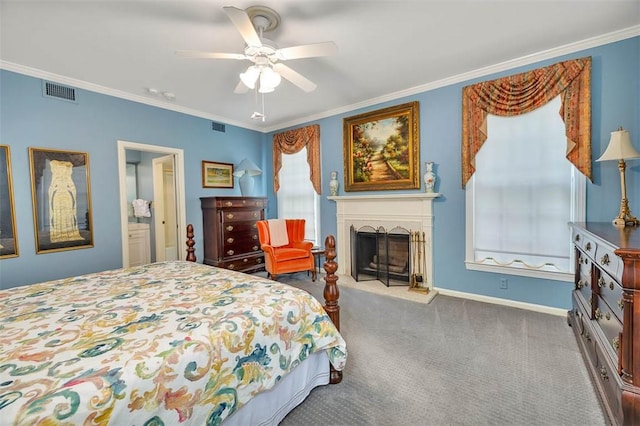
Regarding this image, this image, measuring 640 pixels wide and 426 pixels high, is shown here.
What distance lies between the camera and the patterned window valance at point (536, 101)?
2559mm

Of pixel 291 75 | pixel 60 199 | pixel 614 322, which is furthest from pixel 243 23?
pixel 60 199

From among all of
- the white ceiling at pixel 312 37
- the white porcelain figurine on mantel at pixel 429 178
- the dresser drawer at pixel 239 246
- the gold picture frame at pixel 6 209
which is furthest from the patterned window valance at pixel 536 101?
the gold picture frame at pixel 6 209

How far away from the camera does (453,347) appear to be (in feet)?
7.39

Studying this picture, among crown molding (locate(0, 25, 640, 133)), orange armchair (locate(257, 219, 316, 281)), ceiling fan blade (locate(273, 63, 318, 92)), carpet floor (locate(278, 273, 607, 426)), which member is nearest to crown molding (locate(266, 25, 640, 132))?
crown molding (locate(0, 25, 640, 133))

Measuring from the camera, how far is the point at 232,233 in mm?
4258

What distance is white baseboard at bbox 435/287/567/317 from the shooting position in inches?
110

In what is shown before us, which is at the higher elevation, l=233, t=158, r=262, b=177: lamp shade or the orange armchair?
l=233, t=158, r=262, b=177: lamp shade

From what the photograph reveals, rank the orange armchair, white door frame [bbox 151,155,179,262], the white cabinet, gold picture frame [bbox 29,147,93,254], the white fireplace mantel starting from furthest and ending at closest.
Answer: white door frame [bbox 151,155,179,262]
the white cabinet
the orange armchair
the white fireplace mantel
gold picture frame [bbox 29,147,93,254]

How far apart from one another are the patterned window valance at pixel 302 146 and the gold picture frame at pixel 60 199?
2.78m

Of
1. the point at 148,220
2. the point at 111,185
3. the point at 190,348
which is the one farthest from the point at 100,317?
the point at 148,220

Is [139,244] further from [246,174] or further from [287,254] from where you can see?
[287,254]

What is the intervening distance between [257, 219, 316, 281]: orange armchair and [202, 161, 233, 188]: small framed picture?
1.23 m

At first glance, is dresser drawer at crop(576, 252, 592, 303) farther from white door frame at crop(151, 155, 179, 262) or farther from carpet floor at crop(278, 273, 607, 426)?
white door frame at crop(151, 155, 179, 262)

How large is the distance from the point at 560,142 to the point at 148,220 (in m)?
6.35
